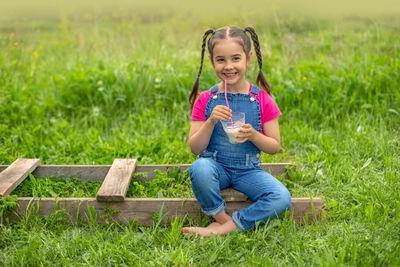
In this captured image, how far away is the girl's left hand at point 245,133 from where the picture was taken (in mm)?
2070

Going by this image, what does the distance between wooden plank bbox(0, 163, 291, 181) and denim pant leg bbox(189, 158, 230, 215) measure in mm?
629

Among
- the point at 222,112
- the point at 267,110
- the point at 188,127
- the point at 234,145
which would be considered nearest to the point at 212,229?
the point at 234,145

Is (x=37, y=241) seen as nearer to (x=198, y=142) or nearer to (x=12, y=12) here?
(x=198, y=142)

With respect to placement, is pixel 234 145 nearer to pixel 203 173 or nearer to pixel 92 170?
pixel 203 173

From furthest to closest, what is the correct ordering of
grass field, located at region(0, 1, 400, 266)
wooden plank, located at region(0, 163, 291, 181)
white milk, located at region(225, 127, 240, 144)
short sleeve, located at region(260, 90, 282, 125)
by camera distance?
1. wooden plank, located at region(0, 163, 291, 181)
2. short sleeve, located at region(260, 90, 282, 125)
3. white milk, located at region(225, 127, 240, 144)
4. grass field, located at region(0, 1, 400, 266)

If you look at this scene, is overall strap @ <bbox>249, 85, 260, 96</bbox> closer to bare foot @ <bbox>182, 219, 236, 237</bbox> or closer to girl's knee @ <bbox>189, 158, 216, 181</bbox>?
girl's knee @ <bbox>189, 158, 216, 181</bbox>

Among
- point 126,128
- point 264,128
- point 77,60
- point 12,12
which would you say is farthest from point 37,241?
point 12,12

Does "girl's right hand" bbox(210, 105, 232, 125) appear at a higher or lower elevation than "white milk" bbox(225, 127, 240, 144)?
higher

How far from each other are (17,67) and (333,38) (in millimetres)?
4145

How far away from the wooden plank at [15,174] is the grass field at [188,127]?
119 mm

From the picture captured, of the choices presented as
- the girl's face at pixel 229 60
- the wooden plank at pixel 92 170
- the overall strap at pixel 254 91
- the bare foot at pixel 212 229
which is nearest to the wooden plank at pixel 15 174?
the wooden plank at pixel 92 170

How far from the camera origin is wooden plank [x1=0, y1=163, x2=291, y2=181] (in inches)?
111

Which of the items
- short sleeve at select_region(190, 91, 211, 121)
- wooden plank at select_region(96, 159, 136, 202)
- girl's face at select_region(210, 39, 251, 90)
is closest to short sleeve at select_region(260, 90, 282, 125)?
girl's face at select_region(210, 39, 251, 90)

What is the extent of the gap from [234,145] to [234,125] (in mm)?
242
